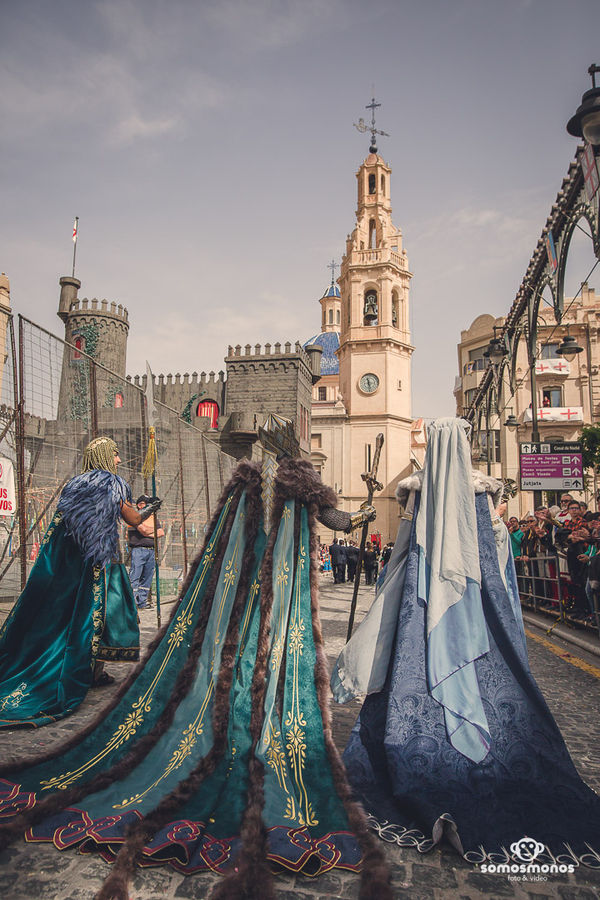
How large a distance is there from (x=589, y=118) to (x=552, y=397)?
3422 centimetres

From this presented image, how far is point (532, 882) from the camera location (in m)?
2.16

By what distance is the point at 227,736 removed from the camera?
2.86 metres

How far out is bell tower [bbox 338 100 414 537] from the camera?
47688 millimetres

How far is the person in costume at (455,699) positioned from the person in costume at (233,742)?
266mm

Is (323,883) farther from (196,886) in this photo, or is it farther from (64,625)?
(64,625)

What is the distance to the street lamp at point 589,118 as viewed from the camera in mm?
5793

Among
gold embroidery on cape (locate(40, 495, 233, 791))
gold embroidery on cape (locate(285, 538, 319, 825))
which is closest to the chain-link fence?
gold embroidery on cape (locate(40, 495, 233, 791))

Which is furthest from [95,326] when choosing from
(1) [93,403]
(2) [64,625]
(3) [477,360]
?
(2) [64,625]

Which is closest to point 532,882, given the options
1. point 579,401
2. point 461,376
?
point 579,401

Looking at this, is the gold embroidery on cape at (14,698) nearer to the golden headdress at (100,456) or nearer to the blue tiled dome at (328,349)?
the golden headdress at (100,456)

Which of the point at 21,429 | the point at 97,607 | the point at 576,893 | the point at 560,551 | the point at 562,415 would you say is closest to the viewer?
the point at 576,893

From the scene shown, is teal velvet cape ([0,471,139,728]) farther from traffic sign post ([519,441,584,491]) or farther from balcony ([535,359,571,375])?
balcony ([535,359,571,375])

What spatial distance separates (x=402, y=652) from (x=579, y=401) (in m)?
38.0

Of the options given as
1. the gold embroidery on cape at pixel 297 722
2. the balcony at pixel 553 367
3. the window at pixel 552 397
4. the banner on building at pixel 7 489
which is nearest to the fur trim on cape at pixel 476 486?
the gold embroidery on cape at pixel 297 722
